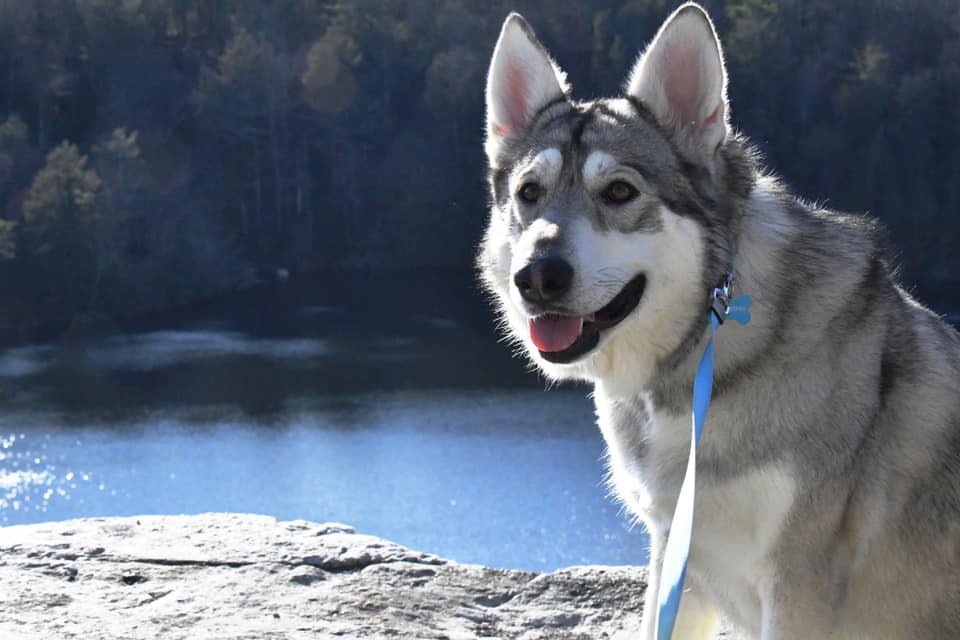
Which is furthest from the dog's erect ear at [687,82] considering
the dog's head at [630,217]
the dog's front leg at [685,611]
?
the dog's front leg at [685,611]

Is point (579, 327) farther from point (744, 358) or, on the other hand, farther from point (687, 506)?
point (687, 506)

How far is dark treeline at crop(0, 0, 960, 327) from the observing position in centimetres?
5444

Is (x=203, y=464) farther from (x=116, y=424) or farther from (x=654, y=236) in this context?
(x=654, y=236)

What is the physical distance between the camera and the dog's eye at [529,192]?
13.0 ft

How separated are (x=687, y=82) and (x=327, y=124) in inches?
2407

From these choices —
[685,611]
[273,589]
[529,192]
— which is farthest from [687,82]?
[273,589]

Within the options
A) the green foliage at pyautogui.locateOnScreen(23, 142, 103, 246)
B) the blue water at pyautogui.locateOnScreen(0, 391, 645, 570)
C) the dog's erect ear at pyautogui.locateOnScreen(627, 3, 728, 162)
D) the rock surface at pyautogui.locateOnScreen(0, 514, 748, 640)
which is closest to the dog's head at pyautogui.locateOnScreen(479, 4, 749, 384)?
the dog's erect ear at pyautogui.locateOnScreen(627, 3, 728, 162)

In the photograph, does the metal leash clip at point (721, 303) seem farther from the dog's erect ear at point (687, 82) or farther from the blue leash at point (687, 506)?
the dog's erect ear at point (687, 82)

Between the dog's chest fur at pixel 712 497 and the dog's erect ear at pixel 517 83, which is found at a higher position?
the dog's erect ear at pixel 517 83

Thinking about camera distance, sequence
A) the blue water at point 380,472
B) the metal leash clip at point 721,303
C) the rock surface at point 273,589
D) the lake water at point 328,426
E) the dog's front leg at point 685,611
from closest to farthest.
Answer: the metal leash clip at point 721,303 < the dog's front leg at point 685,611 < the rock surface at point 273,589 < the blue water at point 380,472 < the lake water at point 328,426

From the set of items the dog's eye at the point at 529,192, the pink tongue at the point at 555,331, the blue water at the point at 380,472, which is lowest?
the blue water at the point at 380,472

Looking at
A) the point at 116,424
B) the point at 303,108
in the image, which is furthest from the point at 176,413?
the point at 303,108

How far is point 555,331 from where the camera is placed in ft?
12.4

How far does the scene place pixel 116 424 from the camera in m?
52.1
